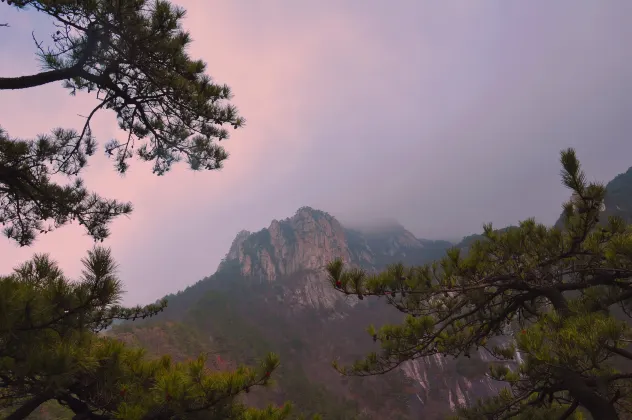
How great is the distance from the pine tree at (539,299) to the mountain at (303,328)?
18.0 m

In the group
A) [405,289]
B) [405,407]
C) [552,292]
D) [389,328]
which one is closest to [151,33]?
[405,289]

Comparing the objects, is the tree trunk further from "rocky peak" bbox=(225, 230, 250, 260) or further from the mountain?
"rocky peak" bbox=(225, 230, 250, 260)

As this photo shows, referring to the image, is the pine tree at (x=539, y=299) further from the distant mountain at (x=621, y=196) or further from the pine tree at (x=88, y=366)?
the distant mountain at (x=621, y=196)

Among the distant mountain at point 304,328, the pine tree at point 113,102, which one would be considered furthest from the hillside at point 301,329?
the pine tree at point 113,102

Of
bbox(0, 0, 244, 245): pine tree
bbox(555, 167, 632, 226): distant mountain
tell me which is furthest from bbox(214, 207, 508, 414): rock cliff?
bbox(0, 0, 244, 245): pine tree

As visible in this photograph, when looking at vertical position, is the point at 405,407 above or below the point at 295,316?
below

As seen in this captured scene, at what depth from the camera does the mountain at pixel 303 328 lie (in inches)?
1806

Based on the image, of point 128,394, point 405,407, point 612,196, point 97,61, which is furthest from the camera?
point 612,196

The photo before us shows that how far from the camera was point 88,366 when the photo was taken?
1.67 metres

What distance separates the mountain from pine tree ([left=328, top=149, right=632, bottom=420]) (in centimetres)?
1803

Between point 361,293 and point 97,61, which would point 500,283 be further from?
point 97,61

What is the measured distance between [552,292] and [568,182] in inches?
43.5

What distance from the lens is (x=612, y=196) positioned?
52344 millimetres

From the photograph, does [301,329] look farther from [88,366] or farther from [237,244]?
[88,366]
